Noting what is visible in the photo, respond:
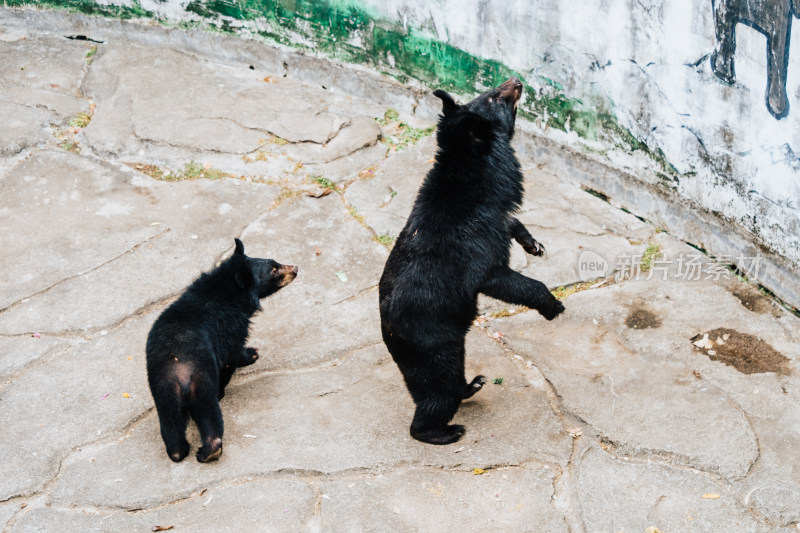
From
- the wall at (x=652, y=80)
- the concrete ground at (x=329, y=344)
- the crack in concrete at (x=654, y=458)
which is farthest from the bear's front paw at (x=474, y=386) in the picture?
the wall at (x=652, y=80)

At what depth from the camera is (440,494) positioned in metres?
3.47

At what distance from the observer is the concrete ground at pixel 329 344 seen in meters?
3.45

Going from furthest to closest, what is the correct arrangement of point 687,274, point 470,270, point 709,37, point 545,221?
point 545,221
point 687,274
point 709,37
point 470,270

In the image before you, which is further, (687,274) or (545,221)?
(545,221)

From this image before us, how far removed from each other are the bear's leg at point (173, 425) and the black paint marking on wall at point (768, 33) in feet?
10.9

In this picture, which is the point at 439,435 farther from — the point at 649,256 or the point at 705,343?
the point at 649,256

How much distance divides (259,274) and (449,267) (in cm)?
125

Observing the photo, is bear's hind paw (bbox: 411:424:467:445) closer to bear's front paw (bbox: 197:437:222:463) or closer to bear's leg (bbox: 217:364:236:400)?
bear's front paw (bbox: 197:437:222:463)

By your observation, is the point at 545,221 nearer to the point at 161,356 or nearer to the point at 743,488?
the point at 743,488

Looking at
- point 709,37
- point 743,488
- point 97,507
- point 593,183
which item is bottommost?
point 97,507

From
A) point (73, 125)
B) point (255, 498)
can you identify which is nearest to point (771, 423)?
point (255, 498)

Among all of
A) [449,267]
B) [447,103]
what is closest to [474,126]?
[447,103]

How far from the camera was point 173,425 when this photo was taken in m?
3.59

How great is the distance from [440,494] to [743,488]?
1275mm
